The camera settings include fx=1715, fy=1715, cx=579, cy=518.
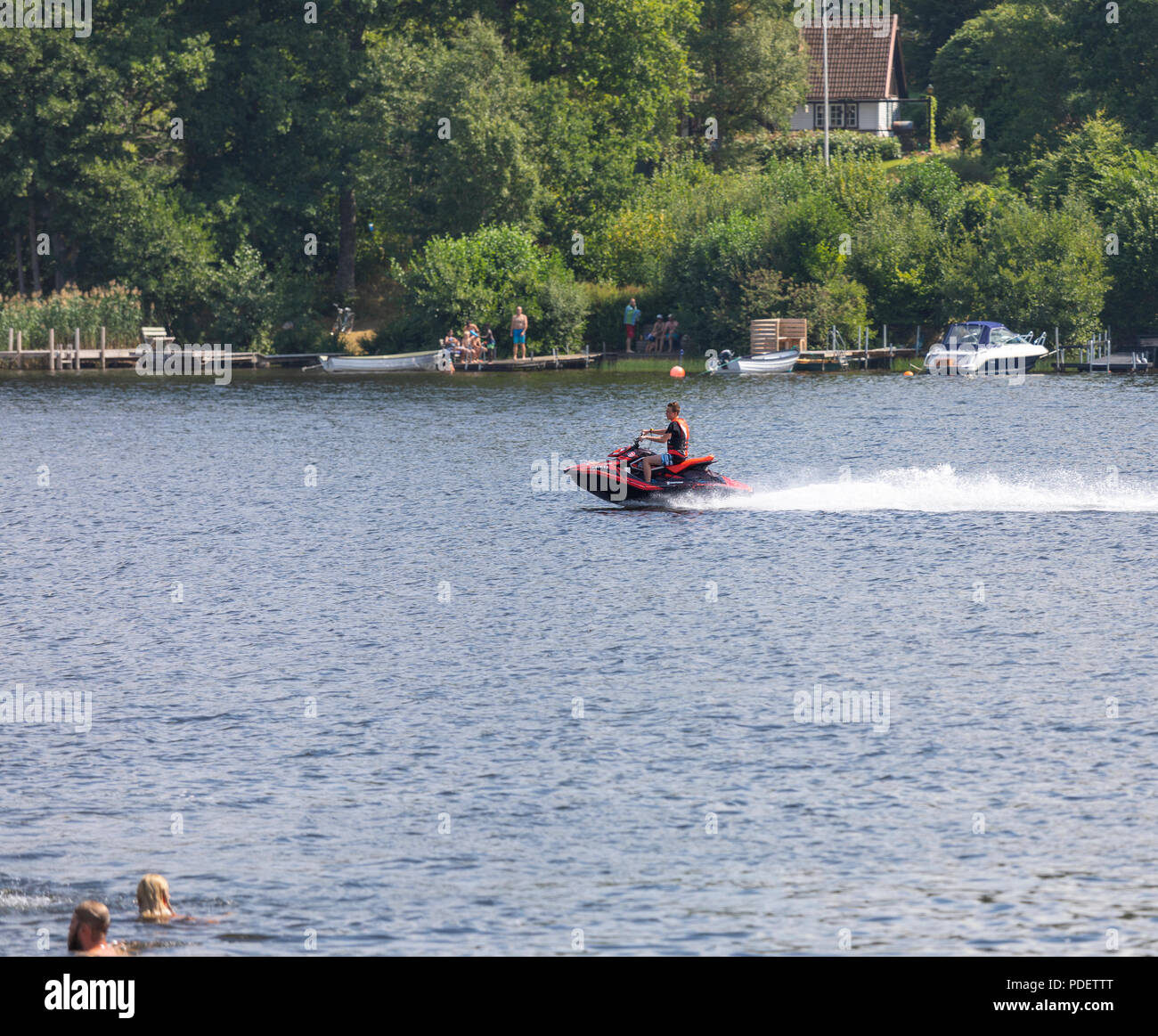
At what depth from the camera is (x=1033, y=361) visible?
86188 millimetres

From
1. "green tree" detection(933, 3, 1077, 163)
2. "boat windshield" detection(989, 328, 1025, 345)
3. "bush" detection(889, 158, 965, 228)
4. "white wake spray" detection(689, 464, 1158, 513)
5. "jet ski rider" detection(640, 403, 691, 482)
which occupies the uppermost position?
"green tree" detection(933, 3, 1077, 163)

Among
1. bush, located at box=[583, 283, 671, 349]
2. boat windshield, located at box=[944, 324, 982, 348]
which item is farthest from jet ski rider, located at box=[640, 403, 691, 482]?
bush, located at box=[583, 283, 671, 349]

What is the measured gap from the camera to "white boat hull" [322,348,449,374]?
9362cm

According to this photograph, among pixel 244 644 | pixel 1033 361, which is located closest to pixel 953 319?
pixel 1033 361

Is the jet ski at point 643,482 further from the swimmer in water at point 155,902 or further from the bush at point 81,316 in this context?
the bush at point 81,316

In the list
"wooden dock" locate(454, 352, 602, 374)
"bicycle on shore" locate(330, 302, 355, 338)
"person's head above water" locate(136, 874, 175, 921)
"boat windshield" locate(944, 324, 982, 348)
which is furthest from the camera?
"bicycle on shore" locate(330, 302, 355, 338)

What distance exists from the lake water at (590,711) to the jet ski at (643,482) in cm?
80

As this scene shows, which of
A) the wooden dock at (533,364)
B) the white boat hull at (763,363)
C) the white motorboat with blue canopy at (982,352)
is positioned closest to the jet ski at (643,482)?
the white motorboat with blue canopy at (982,352)

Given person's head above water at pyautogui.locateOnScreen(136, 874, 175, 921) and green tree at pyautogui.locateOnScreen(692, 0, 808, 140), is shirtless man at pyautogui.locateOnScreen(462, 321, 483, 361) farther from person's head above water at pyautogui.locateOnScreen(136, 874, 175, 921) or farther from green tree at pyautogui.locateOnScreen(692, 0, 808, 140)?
person's head above water at pyautogui.locateOnScreen(136, 874, 175, 921)

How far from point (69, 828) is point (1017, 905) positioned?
10.6 metres

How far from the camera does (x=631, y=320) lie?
311ft

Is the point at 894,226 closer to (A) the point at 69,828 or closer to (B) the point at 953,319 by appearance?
(B) the point at 953,319

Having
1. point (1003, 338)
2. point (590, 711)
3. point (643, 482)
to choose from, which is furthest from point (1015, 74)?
point (590, 711)

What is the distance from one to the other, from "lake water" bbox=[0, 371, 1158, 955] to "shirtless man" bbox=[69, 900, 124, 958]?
1.11 metres
